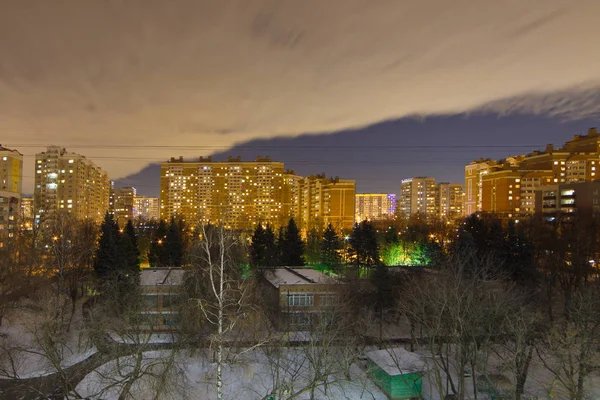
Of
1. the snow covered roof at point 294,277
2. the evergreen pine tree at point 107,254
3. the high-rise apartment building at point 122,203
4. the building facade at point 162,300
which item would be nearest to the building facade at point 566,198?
the snow covered roof at point 294,277

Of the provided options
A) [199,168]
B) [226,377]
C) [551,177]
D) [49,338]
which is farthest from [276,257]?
[199,168]

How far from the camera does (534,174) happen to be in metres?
78.1

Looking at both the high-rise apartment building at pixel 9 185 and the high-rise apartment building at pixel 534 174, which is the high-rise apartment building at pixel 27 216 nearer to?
the high-rise apartment building at pixel 9 185

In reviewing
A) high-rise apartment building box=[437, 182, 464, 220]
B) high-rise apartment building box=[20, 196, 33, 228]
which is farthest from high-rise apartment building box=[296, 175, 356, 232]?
high-rise apartment building box=[20, 196, 33, 228]

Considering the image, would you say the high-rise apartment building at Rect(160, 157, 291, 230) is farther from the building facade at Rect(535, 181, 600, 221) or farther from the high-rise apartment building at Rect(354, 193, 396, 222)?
the high-rise apartment building at Rect(354, 193, 396, 222)

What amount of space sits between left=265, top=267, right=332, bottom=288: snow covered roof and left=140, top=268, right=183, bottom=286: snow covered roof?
5.47 metres

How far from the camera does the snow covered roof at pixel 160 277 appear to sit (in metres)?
23.6

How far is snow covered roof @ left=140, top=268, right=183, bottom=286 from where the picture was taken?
23.6m

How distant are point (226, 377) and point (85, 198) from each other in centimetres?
9011

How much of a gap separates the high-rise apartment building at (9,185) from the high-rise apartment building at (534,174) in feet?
234

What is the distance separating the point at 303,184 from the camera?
112812mm

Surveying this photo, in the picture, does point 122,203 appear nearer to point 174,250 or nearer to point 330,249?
point 174,250

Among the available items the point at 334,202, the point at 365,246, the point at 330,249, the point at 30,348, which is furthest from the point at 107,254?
the point at 334,202

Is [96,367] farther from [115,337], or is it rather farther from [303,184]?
[303,184]
